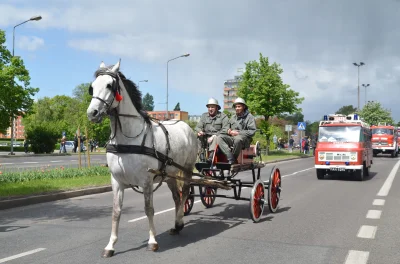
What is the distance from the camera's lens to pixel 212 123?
9086mm

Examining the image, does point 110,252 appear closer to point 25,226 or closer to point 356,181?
point 25,226

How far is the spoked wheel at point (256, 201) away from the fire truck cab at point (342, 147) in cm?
1029

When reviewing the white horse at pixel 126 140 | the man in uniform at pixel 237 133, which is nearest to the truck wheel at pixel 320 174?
the man in uniform at pixel 237 133

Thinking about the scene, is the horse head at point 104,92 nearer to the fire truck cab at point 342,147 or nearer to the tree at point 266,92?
the fire truck cab at point 342,147

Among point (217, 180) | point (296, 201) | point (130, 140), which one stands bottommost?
point (296, 201)

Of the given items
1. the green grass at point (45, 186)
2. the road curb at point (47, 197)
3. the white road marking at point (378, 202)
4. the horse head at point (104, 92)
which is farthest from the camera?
the white road marking at point (378, 202)

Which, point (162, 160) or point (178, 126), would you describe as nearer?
point (162, 160)

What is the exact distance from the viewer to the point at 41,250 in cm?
638

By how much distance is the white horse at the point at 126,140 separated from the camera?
5945mm

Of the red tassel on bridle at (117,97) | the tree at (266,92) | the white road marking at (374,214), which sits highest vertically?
the tree at (266,92)

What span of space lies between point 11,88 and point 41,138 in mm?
22362

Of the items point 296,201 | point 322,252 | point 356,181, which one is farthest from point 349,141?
point 322,252

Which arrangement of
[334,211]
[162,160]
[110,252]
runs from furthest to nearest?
[334,211], [162,160], [110,252]

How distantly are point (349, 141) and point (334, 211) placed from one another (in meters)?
9.32
